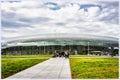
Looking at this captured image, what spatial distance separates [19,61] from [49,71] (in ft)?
3.31

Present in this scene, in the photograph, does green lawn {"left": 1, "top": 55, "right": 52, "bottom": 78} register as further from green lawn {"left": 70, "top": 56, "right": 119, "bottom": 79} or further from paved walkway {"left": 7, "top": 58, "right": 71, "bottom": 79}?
green lawn {"left": 70, "top": 56, "right": 119, "bottom": 79}

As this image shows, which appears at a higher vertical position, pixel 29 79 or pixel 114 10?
pixel 114 10

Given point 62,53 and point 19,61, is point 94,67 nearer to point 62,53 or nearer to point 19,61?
point 62,53

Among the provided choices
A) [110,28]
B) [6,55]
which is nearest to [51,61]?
[6,55]

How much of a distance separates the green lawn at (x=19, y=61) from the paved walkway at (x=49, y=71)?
0.15m

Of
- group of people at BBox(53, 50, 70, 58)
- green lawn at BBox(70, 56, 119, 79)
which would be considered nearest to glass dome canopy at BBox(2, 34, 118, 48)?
group of people at BBox(53, 50, 70, 58)

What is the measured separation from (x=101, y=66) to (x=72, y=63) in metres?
0.72

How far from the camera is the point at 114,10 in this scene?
7.34m

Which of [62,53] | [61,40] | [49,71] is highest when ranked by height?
[61,40]

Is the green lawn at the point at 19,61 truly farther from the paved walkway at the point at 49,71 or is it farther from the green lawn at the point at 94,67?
the green lawn at the point at 94,67

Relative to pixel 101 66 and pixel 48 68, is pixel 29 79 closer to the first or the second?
pixel 48 68

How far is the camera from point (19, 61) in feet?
26.0

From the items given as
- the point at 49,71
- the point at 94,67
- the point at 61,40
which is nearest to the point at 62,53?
the point at 61,40

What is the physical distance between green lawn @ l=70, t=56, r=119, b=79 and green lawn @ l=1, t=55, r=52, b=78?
0.70m
